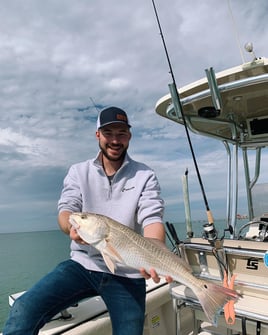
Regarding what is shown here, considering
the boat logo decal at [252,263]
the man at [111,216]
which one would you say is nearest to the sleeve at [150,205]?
the man at [111,216]

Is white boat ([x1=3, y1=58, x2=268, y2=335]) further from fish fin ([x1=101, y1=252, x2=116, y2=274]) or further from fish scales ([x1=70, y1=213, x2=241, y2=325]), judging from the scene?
fish fin ([x1=101, y1=252, x2=116, y2=274])

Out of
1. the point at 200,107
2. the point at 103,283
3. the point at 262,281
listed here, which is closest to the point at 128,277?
the point at 103,283

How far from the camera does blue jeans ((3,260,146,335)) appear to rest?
233 cm

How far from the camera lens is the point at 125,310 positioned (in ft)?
7.87

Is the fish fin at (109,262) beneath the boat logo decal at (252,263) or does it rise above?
above

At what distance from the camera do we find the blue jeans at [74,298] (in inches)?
91.6

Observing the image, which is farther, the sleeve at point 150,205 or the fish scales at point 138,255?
the sleeve at point 150,205

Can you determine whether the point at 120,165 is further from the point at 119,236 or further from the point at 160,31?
the point at 160,31

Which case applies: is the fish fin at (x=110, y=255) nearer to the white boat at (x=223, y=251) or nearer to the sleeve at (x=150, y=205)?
the sleeve at (x=150, y=205)

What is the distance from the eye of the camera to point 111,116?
258cm

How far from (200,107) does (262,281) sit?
2.07m

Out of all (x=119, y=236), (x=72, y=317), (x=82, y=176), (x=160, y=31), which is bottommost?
(x=72, y=317)

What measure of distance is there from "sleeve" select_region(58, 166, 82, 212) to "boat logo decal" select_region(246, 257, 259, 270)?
1.50m

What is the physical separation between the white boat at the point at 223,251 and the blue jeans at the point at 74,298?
0.49 m
